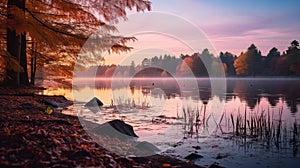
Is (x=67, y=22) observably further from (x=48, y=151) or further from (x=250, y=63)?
(x=250, y=63)

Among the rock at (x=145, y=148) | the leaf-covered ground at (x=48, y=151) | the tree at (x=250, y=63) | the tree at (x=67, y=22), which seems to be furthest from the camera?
the tree at (x=250, y=63)

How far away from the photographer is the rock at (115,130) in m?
8.35

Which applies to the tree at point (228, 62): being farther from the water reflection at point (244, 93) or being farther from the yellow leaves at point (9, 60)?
the yellow leaves at point (9, 60)

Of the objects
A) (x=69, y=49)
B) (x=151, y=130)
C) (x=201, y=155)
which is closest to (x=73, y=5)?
(x=69, y=49)

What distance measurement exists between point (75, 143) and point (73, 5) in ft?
28.1

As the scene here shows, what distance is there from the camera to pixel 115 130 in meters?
8.89

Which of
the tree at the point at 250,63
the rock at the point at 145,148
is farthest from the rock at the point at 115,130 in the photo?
the tree at the point at 250,63

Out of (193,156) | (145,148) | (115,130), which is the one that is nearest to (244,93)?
(115,130)

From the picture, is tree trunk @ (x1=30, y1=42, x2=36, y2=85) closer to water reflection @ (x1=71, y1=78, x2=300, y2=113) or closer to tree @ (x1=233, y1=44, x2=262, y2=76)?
water reflection @ (x1=71, y1=78, x2=300, y2=113)

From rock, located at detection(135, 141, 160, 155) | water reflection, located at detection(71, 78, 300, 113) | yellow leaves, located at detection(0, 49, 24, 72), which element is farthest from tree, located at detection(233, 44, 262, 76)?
rock, located at detection(135, 141, 160, 155)

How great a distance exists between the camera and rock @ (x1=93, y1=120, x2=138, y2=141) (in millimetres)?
8345

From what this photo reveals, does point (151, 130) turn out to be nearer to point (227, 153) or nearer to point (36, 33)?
point (227, 153)

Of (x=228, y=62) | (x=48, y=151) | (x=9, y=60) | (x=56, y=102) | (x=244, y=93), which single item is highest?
(x=228, y=62)

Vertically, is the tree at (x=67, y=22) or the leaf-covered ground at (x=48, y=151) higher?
the tree at (x=67, y=22)
